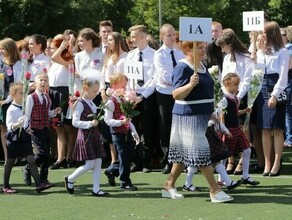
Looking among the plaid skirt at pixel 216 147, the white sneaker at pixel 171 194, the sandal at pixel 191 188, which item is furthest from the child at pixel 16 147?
the plaid skirt at pixel 216 147

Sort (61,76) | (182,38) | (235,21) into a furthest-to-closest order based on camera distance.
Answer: (235,21) → (61,76) → (182,38)

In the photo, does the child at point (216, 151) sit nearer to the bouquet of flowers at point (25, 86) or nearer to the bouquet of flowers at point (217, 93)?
the bouquet of flowers at point (217, 93)

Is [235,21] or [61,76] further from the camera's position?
[235,21]

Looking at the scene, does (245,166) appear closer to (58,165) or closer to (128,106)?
(128,106)

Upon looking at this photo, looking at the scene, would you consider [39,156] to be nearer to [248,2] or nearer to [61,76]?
[61,76]

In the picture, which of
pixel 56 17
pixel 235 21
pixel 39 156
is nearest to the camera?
pixel 39 156

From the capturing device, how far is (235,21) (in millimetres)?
43406

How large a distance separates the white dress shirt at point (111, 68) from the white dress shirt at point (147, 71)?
0.15 metres

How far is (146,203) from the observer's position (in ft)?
30.8

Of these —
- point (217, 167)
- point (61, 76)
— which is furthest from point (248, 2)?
point (217, 167)

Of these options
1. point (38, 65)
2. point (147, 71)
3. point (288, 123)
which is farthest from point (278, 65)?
point (38, 65)

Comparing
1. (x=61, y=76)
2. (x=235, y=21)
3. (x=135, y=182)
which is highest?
(x=235, y=21)

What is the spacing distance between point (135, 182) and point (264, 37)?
269 cm

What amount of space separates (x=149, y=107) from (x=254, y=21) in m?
2.24
